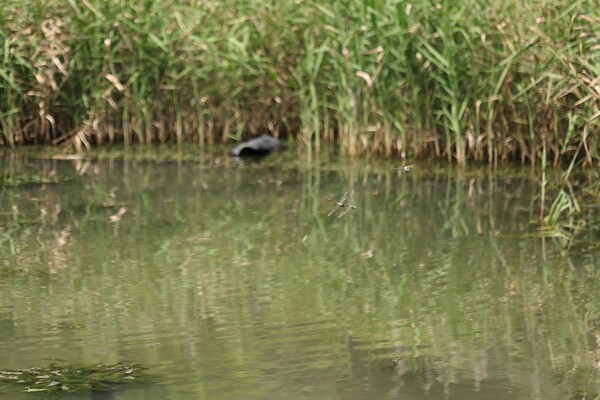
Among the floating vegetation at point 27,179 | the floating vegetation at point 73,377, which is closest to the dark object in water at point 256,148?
the floating vegetation at point 27,179

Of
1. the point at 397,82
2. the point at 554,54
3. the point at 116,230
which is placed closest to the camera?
the point at 116,230

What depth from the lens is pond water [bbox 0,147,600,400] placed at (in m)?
3.25

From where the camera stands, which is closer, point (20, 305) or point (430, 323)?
point (430, 323)

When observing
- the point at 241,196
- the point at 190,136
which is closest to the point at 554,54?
the point at 241,196

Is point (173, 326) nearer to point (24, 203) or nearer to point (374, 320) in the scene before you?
point (374, 320)

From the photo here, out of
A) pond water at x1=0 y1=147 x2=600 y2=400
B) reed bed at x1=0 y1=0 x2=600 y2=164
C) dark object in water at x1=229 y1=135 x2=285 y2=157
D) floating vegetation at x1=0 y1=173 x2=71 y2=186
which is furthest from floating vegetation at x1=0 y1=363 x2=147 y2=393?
dark object in water at x1=229 y1=135 x2=285 y2=157

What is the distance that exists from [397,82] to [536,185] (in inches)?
41.9

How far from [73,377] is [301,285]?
119cm

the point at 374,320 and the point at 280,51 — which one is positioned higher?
the point at 280,51

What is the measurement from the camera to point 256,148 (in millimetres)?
7445

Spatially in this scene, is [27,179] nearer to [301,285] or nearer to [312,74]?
[312,74]

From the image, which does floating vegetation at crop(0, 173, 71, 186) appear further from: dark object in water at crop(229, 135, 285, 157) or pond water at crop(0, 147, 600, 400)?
dark object in water at crop(229, 135, 285, 157)

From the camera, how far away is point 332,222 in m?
5.44

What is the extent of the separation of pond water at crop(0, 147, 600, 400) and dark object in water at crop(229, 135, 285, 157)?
0.63 m
